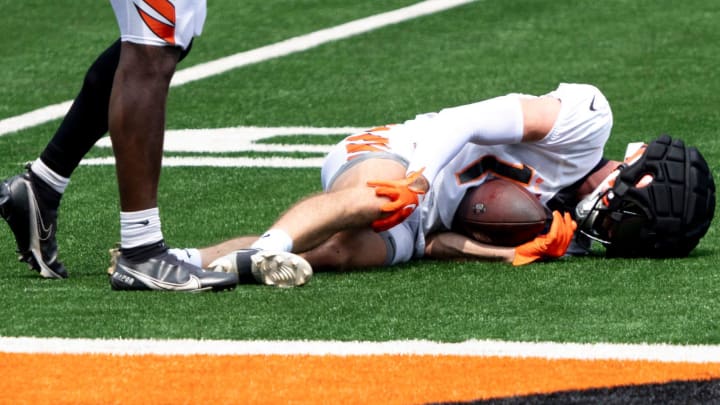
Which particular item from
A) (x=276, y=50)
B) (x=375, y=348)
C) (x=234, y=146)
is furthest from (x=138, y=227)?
(x=276, y=50)

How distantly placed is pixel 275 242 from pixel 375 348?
44.6 inches

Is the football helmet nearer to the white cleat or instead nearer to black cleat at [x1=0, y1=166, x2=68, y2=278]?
the white cleat

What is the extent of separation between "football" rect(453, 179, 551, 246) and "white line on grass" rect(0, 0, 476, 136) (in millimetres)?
3875

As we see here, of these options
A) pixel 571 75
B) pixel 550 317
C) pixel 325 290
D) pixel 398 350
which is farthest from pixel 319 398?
pixel 571 75

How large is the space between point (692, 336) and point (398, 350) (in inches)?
28.5

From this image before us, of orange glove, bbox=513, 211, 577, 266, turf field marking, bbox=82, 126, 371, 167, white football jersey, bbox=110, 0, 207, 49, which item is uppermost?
white football jersey, bbox=110, 0, 207, 49

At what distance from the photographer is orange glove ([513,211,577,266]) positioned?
5195 mm

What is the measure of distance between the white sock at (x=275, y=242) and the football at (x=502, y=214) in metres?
0.67

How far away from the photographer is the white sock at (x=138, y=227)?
4621mm

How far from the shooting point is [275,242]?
4906 millimetres

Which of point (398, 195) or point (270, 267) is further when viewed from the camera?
point (398, 195)

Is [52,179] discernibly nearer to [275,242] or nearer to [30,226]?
[30,226]

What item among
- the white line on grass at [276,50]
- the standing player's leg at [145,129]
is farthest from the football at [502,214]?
the white line on grass at [276,50]

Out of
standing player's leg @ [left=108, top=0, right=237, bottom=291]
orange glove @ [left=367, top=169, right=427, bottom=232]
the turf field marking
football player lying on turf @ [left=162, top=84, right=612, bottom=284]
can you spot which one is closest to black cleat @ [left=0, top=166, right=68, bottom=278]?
standing player's leg @ [left=108, top=0, right=237, bottom=291]
